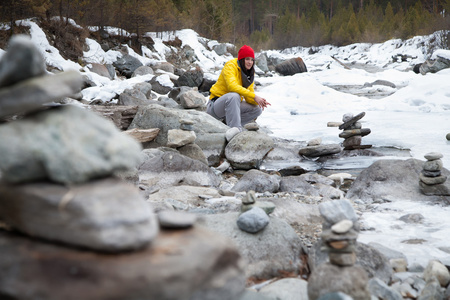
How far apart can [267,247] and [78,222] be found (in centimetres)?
140

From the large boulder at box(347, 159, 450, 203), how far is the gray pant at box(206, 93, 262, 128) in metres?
2.91

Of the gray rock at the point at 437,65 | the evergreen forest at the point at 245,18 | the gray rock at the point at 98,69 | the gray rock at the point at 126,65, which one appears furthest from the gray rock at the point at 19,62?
the gray rock at the point at 437,65

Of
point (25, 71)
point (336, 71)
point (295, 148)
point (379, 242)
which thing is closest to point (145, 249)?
point (25, 71)

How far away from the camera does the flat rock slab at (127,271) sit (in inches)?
44.7

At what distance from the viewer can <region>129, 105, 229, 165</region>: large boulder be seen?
628 centimetres

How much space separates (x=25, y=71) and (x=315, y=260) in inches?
71.4

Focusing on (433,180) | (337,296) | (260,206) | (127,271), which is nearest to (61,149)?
(127,271)

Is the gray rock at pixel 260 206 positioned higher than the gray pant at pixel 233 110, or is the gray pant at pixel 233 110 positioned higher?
the gray rock at pixel 260 206

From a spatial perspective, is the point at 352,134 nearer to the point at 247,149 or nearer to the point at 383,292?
the point at 247,149

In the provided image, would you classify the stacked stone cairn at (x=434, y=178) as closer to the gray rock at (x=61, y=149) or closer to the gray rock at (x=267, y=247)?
the gray rock at (x=267, y=247)

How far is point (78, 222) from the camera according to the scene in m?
1.21

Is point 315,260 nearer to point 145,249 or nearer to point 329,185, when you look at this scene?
point 145,249

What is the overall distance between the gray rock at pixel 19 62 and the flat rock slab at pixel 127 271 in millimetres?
592

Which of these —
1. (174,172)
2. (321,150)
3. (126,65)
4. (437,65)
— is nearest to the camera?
(174,172)
